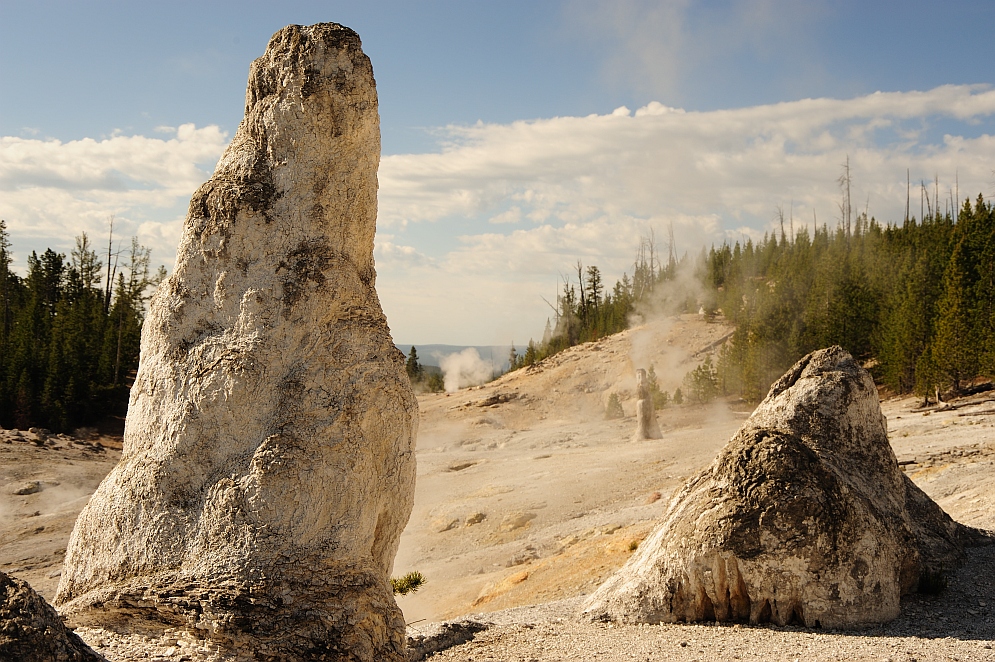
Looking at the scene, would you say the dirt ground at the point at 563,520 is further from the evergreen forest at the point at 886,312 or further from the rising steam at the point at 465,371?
the rising steam at the point at 465,371

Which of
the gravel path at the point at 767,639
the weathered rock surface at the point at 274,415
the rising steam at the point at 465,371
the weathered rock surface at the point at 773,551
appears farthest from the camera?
the rising steam at the point at 465,371

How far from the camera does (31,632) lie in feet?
13.0

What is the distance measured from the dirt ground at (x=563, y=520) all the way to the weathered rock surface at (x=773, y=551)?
312mm

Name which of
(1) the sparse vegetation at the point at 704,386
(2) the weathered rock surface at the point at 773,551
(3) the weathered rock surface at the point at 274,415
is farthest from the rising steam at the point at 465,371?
(3) the weathered rock surface at the point at 274,415

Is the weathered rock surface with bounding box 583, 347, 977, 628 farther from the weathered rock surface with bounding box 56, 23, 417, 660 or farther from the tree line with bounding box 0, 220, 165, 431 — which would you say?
the tree line with bounding box 0, 220, 165, 431

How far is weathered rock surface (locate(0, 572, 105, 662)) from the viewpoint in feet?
12.8

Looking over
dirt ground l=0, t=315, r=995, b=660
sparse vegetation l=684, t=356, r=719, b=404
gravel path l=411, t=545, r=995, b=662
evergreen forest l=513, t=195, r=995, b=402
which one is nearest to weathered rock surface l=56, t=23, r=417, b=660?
dirt ground l=0, t=315, r=995, b=660

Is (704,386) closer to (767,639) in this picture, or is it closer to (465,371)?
(465,371)

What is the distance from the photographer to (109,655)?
5.43 m

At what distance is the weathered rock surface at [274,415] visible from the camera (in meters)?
5.82

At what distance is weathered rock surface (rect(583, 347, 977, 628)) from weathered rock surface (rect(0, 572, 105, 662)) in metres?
6.31

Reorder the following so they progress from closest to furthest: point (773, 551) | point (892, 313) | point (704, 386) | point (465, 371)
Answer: point (773, 551) → point (892, 313) → point (704, 386) → point (465, 371)

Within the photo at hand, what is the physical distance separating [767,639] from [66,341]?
148 feet

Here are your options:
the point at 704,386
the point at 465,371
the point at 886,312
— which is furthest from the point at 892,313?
the point at 465,371
